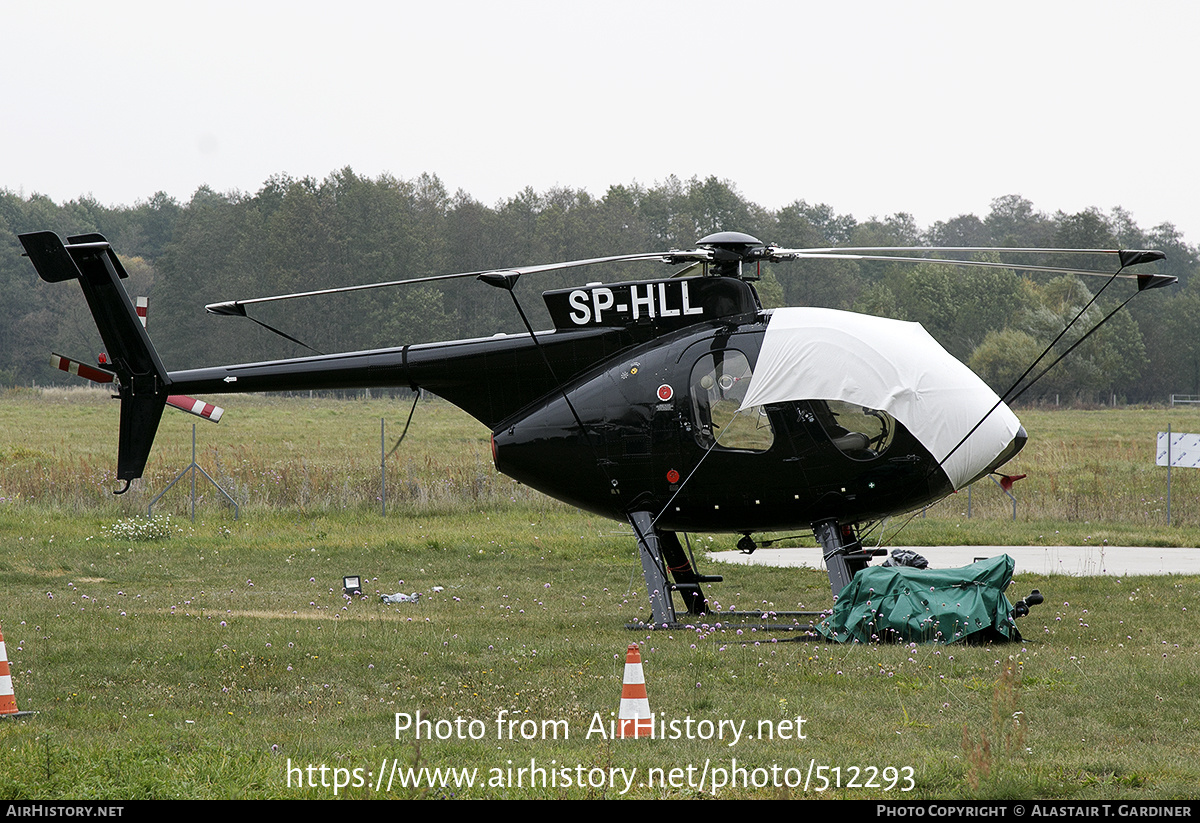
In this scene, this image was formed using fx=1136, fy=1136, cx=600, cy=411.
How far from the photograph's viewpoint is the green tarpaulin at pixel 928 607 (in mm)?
10469

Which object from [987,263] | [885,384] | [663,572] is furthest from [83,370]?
[987,263]

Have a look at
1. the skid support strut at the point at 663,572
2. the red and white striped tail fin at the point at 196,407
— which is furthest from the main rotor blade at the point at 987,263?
the red and white striped tail fin at the point at 196,407

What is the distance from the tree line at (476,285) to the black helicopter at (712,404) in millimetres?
57837

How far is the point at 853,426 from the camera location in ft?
37.9

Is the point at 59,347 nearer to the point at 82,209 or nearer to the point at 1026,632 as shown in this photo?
the point at 82,209

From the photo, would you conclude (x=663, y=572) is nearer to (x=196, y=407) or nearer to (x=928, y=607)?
(x=928, y=607)

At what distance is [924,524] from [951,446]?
10.9 metres

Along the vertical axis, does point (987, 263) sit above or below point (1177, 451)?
above

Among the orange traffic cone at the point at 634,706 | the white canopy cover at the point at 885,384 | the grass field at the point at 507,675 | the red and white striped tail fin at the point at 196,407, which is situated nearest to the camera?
the grass field at the point at 507,675

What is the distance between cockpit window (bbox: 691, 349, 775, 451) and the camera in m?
11.6

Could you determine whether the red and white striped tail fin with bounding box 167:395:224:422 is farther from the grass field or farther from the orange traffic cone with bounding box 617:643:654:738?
the orange traffic cone with bounding box 617:643:654:738

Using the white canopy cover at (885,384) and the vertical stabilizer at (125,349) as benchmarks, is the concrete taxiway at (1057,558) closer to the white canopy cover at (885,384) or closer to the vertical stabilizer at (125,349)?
the white canopy cover at (885,384)

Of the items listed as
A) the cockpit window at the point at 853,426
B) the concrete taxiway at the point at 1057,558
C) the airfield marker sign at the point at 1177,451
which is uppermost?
the cockpit window at the point at 853,426

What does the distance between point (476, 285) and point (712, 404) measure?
2742 inches
